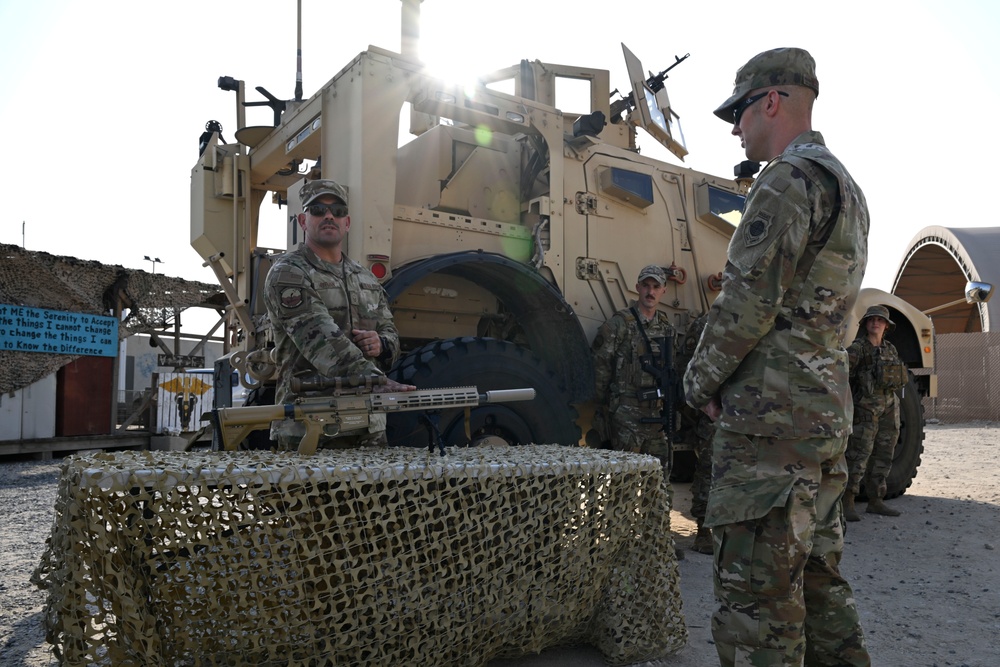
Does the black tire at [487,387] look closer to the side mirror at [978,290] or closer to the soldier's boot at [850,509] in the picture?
the soldier's boot at [850,509]

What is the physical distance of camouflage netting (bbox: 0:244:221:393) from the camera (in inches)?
328

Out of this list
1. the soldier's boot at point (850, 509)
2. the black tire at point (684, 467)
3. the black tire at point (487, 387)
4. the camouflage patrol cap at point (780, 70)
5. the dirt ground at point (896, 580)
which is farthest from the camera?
the black tire at point (684, 467)

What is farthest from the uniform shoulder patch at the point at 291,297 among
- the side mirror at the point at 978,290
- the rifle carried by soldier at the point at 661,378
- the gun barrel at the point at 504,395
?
the side mirror at the point at 978,290

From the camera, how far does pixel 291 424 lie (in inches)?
109

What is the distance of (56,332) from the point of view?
879 cm

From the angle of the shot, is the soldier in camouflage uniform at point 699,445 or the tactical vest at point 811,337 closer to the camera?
the tactical vest at point 811,337

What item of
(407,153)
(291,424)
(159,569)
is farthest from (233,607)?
(407,153)

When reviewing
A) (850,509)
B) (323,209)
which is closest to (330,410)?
(323,209)

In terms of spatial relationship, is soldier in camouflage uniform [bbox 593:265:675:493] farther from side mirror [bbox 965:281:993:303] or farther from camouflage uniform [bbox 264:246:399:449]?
side mirror [bbox 965:281:993:303]

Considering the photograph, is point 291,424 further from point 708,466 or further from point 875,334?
point 875,334

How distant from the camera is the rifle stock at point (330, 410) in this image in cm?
236

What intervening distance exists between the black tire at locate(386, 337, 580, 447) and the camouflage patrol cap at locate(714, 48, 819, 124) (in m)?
1.79

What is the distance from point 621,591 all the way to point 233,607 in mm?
1360

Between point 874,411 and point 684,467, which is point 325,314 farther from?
point 684,467
